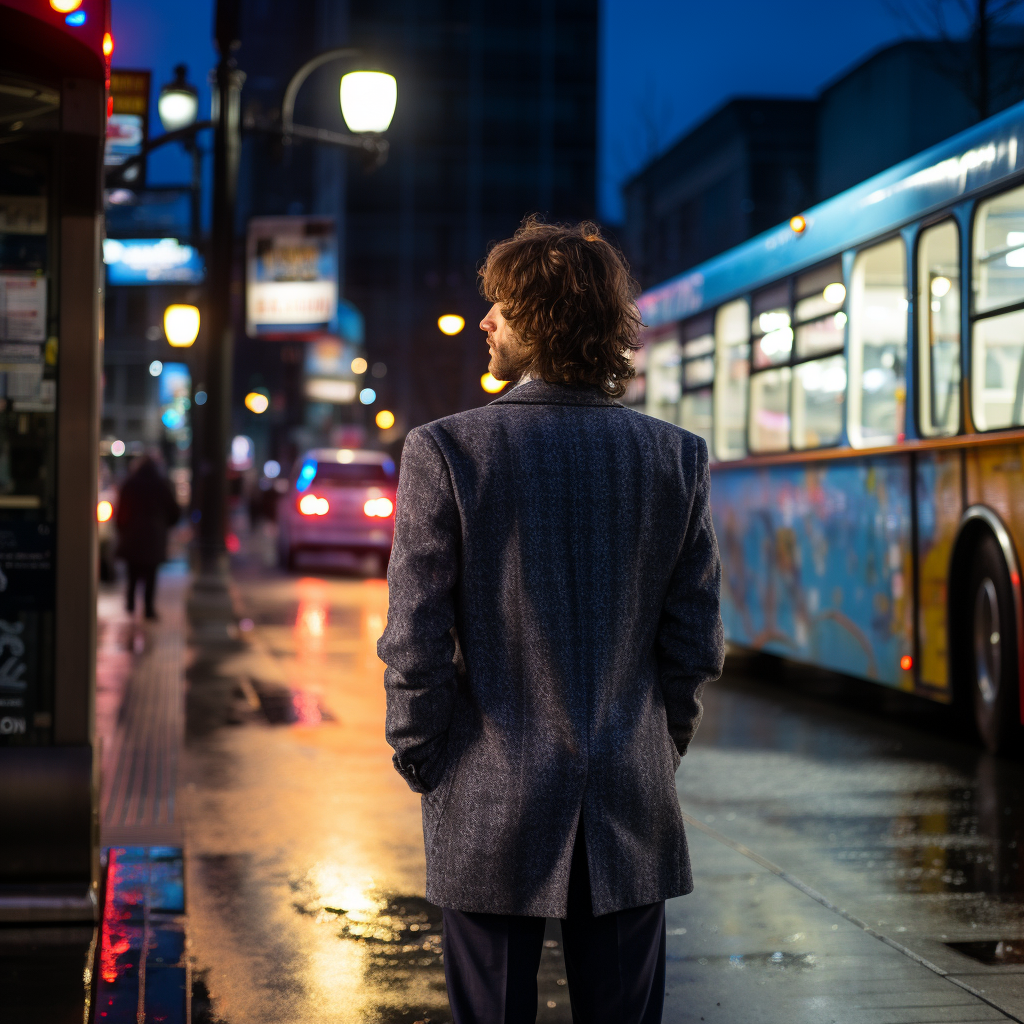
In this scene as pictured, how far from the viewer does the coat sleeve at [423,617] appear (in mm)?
2525

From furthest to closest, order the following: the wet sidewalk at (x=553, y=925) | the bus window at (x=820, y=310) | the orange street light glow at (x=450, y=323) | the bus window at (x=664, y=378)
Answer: the orange street light glow at (x=450, y=323) < the bus window at (x=664, y=378) < the bus window at (x=820, y=310) < the wet sidewalk at (x=553, y=925)

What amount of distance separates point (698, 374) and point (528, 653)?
10958mm

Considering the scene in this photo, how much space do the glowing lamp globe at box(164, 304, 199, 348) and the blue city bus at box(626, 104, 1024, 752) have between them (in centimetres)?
873

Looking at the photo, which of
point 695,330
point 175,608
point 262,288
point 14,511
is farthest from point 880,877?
point 262,288

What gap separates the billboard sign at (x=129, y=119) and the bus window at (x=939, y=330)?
7358 mm

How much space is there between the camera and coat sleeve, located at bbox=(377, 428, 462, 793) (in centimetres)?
253

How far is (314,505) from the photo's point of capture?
79.5 feet

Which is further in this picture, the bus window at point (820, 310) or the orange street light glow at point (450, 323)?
the orange street light glow at point (450, 323)

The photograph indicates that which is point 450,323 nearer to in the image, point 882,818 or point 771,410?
point 771,410

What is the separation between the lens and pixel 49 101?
5.15 m

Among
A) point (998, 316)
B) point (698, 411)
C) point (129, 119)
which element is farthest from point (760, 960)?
point (129, 119)

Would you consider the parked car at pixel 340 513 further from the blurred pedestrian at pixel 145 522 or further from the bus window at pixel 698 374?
the bus window at pixel 698 374

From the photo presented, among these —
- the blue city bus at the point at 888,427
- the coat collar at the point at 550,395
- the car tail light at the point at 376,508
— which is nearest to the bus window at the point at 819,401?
the blue city bus at the point at 888,427

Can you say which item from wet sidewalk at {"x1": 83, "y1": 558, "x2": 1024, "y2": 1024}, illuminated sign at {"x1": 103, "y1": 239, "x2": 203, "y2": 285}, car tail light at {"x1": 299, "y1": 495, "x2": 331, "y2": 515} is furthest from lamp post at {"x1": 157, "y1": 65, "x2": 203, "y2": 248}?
wet sidewalk at {"x1": 83, "y1": 558, "x2": 1024, "y2": 1024}
